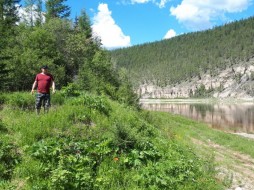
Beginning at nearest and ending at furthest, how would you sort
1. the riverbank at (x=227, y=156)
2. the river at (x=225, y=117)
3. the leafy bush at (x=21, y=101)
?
1. the riverbank at (x=227, y=156)
2. the leafy bush at (x=21, y=101)
3. the river at (x=225, y=117)

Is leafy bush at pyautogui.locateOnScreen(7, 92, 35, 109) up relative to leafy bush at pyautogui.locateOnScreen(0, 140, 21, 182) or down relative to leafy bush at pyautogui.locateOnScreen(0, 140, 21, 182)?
up

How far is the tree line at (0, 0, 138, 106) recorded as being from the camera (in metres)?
39.6

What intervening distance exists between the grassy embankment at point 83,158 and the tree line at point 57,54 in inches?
849

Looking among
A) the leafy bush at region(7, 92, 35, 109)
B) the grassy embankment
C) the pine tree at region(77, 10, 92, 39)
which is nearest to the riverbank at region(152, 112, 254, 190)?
the grassy embankment

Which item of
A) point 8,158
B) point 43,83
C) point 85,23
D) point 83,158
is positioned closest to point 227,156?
point 43,83

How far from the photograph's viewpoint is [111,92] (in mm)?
37000

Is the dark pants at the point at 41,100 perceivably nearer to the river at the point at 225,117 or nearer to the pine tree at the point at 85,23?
the river at the point at 225,117

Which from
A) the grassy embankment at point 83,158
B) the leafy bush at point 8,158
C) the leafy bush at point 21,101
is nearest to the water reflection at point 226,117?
the leafy bush at point 21,101

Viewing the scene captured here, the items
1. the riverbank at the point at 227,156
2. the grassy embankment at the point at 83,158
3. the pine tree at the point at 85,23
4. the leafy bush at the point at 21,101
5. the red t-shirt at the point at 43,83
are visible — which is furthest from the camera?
the pine tree at the point at 85,23

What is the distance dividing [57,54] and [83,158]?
42.5 m

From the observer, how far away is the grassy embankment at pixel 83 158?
9422mm

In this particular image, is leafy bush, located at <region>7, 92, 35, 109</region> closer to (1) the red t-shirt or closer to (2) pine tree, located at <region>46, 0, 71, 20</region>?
(1) the red t-shirt

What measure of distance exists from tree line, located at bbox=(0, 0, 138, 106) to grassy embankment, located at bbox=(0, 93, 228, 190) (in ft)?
70.7

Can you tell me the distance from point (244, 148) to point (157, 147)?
16635 mm
